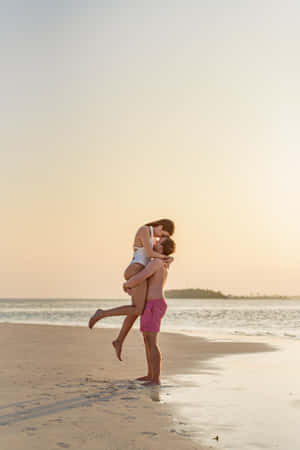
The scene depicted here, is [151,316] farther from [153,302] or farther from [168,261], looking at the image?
[168,261]

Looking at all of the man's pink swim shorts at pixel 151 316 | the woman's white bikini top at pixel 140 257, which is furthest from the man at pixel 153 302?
the woman's white bikini top at pixel 140 257

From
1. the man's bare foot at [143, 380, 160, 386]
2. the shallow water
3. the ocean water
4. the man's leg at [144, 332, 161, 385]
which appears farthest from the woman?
the ocean water

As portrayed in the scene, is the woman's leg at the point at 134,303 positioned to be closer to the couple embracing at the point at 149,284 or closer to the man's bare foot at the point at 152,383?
the couple embracing at the point at 149,284

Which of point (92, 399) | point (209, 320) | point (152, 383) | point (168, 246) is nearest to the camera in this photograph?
point (92, 399)

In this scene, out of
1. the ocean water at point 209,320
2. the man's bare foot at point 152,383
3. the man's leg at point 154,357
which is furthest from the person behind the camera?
the ocean water at point 209,320

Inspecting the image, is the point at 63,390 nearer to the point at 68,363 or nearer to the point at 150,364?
the point at 150,364

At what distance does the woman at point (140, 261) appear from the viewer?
7.50 metres

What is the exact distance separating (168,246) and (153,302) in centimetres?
77

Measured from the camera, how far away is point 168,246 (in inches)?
304

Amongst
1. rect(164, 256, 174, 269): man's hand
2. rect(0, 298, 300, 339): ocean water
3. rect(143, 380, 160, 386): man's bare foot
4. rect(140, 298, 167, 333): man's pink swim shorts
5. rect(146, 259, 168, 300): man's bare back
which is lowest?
rect(0, 298, 300, 339): ocean water

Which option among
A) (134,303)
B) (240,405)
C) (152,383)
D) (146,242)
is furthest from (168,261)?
(240,405)

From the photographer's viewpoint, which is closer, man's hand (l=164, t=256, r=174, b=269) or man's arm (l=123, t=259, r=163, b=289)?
man's arm (l=123, t=259, r=163, b=289)

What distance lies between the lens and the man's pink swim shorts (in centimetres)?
757

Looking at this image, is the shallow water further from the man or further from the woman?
the woman
